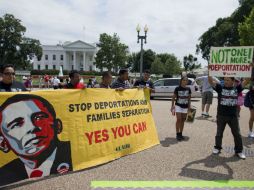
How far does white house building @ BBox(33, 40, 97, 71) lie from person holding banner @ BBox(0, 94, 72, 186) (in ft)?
424

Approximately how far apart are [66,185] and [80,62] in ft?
447

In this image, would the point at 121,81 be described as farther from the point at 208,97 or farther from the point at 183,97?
the point at 208,97

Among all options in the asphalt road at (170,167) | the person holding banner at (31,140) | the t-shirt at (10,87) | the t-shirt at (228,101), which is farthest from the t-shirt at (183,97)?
the t-shirt at (10,87)

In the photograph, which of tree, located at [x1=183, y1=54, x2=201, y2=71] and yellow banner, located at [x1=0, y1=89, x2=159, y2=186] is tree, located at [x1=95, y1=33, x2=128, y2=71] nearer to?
tree, located at [x1=183, y1=54, x2=201, y2=71]

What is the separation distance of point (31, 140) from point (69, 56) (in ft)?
448

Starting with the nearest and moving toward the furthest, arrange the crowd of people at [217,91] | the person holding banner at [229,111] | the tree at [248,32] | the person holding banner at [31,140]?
the person holding banner at [31,140], the crowd of people at [217,91], the person holding banner at [229,111], the tree at [248,32]

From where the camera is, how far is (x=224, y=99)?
24.1 feet

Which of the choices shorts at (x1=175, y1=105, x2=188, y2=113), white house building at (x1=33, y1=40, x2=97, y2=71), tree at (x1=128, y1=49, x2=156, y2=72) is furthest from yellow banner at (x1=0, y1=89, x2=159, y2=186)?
white house building at (x1=33, y1=40, x2=97, y2=71)

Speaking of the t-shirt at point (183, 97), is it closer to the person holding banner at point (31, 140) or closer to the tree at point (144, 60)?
the person holding banner at point (31, 140)

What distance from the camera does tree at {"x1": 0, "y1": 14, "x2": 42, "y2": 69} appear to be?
92438mm

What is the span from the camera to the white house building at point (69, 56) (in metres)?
136

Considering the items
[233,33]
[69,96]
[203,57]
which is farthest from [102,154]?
[203,57]

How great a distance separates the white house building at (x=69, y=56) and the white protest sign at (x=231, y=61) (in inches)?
5042

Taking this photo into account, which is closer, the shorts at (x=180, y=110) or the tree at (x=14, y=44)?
the shorts at (x=180, y=110)
